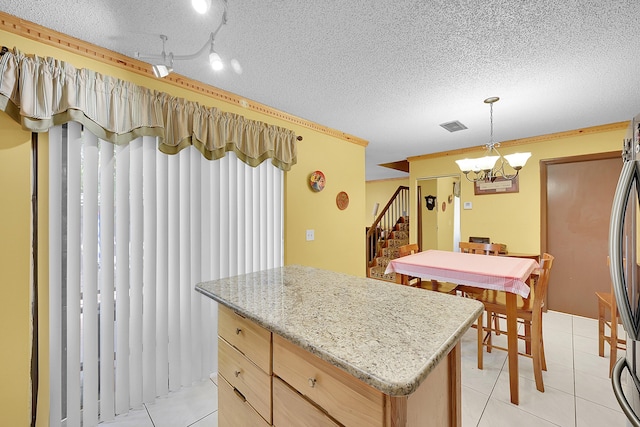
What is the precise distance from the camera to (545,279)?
1988 mm

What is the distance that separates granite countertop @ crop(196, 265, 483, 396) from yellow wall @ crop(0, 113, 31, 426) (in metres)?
0.99

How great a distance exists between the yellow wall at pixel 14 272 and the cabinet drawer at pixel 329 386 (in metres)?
1.52

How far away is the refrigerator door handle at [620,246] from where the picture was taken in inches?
38.1

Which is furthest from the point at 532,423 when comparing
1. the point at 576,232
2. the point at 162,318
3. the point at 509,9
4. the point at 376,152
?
the point at 376,152

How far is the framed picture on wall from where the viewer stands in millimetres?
3725

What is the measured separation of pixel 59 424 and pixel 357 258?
292 centimetres

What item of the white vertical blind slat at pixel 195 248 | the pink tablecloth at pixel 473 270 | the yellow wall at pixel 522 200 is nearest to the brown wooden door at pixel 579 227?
the yellow wall at pixel 522 200

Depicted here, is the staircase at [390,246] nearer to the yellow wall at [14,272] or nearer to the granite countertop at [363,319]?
the granite countertop at [363,319]

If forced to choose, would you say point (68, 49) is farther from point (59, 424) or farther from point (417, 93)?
point (417, 93)

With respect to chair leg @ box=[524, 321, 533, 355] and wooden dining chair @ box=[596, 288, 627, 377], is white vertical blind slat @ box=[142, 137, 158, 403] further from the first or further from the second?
wooden dining chair @ box=[596, 288, 627, 377]

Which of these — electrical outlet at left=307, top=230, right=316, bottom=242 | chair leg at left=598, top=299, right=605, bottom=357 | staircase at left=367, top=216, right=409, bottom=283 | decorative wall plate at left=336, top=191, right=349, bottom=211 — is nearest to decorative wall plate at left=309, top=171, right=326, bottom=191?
decorative wall plate at left=336, top=191, right=349, bottom=211

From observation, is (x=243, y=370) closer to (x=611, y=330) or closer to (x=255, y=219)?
(x=255, y=219)

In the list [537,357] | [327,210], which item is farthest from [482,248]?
[327,210]

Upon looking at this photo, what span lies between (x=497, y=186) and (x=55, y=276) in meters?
4.80
